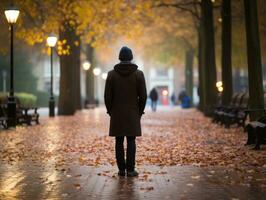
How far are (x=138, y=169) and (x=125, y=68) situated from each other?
1938 mm

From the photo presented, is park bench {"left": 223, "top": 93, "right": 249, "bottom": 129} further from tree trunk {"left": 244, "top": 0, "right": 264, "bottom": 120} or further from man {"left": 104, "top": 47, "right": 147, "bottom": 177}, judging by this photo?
man {"left": 104, "top": 47, "right": 147, "bottom": 177}

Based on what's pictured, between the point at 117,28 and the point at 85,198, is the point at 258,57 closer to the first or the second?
the point at 85,198

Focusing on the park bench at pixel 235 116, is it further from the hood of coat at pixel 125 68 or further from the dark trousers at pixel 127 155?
the hood of coat at pixel 125 68

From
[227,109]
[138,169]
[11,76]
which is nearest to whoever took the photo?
[138,169]

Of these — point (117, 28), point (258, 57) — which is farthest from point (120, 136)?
point (117, 28)

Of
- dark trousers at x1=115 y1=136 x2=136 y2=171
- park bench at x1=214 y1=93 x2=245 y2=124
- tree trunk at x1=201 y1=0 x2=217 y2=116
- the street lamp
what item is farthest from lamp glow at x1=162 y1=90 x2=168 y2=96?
dark trousers at x1=115 y1=136 x2=136 y2=171

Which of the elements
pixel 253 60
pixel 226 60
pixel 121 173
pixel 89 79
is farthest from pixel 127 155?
pixel 89 79

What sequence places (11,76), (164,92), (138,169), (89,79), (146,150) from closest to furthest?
(138,169), (146,150), (11,76), (89,79), (164,92)

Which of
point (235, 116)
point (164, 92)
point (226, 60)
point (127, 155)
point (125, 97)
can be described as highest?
point (164, 92)

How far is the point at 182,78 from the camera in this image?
365 feet

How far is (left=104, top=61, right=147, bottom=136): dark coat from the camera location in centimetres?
1079

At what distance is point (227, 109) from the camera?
25453 mm

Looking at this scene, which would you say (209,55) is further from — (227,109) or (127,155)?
(127,155)

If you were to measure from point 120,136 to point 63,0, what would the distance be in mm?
21351
